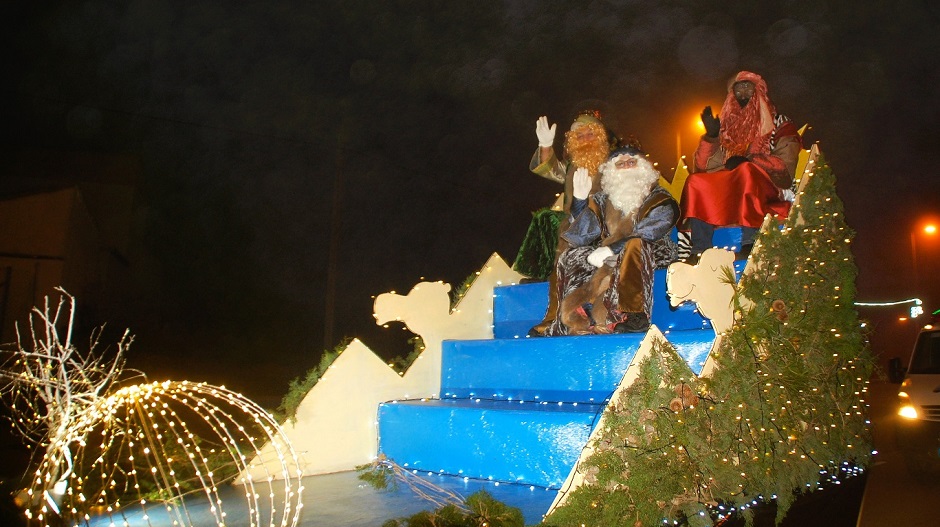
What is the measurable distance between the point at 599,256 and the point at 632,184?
552 mm

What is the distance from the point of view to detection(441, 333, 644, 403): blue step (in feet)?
11.5

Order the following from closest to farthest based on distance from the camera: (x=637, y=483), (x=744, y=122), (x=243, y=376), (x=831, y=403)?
(x=637, y=483), (x=831, y=403), (x=744, y=122), (x=243, y=376)

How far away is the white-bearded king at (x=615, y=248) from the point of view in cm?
407

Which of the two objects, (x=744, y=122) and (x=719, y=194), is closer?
(x=719, y=194)

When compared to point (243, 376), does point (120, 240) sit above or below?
above

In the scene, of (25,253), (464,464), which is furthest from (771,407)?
(25,253)

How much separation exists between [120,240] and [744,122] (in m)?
20.6

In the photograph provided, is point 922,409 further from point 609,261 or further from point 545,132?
point 545,132

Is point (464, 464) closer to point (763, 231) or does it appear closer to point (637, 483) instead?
point (637, 483)

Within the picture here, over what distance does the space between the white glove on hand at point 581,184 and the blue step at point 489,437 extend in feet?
5.77

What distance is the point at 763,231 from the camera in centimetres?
354

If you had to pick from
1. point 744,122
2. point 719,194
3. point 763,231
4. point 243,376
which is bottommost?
point 243,376

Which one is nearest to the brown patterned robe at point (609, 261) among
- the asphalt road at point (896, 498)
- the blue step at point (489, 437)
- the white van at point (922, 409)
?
the blue step at point (489, 437)

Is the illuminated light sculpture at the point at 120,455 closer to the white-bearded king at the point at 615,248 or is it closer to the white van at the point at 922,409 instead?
the white-bearded king at the point at 615,248
